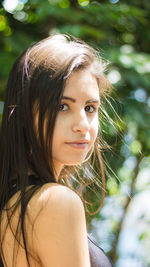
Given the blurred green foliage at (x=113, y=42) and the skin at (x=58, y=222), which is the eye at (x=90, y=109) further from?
the blurred green foliage at (x=113, y=42)

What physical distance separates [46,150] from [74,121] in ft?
0.46

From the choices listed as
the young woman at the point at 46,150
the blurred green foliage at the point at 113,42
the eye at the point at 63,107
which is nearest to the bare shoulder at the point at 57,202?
the young woman at the point at 46,150

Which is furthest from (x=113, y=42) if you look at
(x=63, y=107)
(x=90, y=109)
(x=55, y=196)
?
(x=55, y=196)

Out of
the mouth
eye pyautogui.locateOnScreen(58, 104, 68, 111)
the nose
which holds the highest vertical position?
eye pyautogui.locateOnScreen(58, 104, 68, 111)

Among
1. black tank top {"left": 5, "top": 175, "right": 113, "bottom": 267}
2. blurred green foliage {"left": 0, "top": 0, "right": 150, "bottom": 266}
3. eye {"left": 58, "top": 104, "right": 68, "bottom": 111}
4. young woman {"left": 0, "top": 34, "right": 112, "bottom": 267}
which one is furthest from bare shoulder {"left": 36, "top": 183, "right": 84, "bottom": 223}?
blurred green foliage {"left": 0, "top": 0, "right": 150, "bottom": 266}

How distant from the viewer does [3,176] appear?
5.28 ft

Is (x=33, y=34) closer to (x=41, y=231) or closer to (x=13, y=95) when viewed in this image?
(x=13, y=95)

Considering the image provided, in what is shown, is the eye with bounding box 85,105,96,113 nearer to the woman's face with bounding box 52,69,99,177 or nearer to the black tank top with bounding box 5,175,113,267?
the woman's face with bounding box 52,69,99,177

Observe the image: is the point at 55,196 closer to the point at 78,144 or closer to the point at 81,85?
the point at 78,144

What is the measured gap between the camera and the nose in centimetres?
153

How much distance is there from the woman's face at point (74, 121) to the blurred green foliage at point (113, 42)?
83cm

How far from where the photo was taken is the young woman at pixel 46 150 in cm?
137

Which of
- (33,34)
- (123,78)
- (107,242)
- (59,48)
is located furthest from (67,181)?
(107,242)

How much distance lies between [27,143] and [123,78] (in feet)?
5.22
